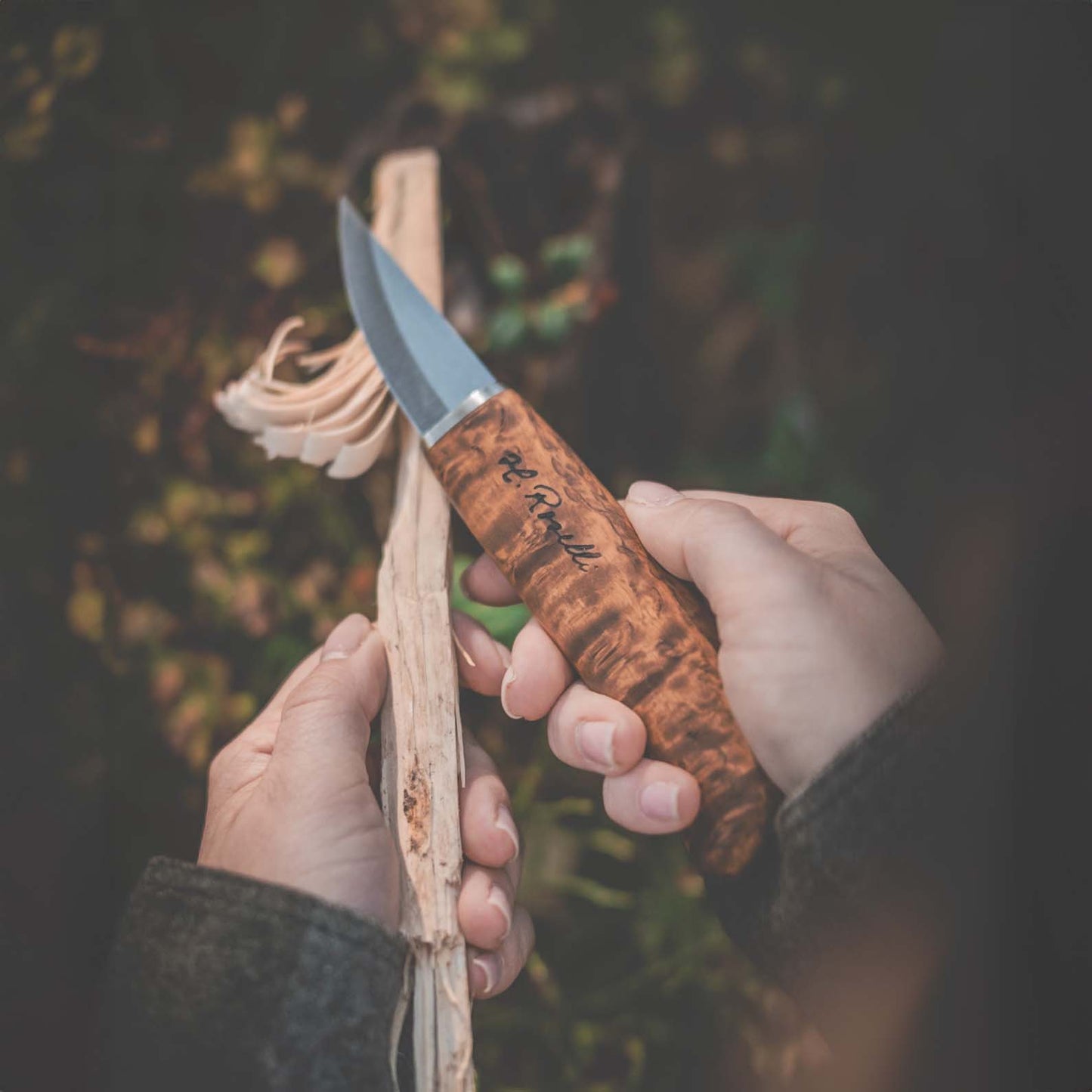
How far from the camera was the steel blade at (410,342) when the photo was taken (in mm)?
697

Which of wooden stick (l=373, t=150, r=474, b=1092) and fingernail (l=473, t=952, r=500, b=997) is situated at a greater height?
wooden stick (l=373, t=150, r=474, b=1092)

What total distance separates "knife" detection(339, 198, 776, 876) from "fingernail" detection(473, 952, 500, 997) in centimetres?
19

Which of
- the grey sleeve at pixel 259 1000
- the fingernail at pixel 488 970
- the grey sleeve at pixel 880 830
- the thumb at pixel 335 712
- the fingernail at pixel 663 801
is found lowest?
the grey sleeve at pixel 880 830

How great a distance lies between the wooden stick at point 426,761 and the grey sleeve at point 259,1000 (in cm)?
5

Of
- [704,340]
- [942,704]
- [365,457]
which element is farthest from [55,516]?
[704,340]

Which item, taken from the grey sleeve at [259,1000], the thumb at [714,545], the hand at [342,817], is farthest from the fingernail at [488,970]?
the thumb at [714,545]

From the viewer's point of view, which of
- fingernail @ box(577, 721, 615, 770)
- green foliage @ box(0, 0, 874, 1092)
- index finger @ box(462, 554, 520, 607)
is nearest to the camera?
fingernail @ box(577, 721, 615, 770)

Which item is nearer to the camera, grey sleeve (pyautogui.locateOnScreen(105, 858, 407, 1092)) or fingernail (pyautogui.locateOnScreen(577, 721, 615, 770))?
grey sleeve (pyautogui.locateOnScreen(105, 858, 407, 1092))

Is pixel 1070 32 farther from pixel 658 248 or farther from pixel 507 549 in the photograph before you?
pixel 658 248

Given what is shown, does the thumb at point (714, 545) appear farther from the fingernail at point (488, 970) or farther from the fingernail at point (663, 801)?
the fingernail at point (488, 970)

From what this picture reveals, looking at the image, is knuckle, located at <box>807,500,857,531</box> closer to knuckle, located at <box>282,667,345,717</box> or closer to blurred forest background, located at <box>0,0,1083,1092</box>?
blurred forest background, located at <box>0,0,1083,1092</box>

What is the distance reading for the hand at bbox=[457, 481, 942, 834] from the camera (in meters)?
0.58

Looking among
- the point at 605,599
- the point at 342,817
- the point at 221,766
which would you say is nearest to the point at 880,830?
the point at 605,599
